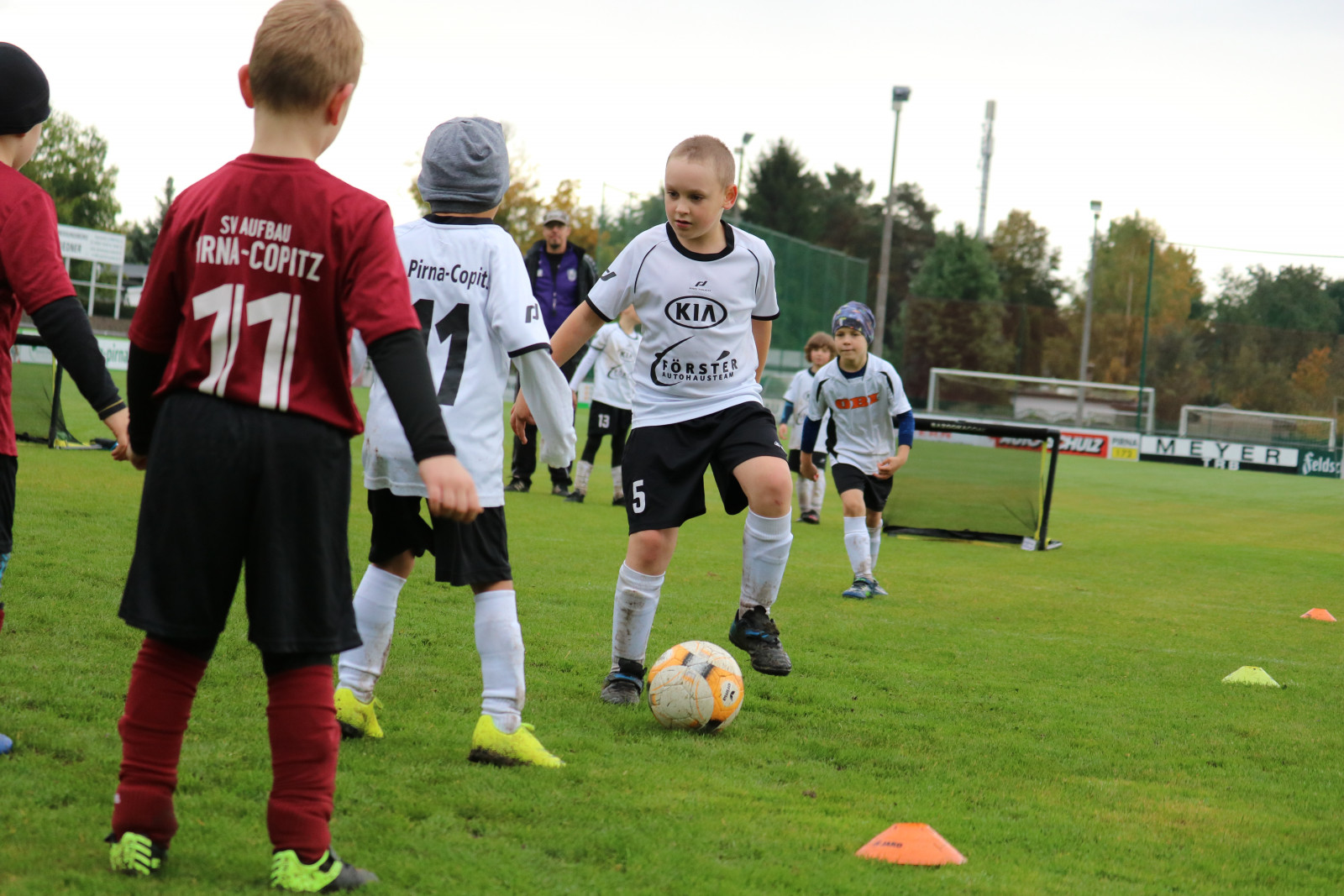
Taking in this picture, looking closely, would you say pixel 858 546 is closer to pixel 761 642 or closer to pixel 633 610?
pixel 761 642

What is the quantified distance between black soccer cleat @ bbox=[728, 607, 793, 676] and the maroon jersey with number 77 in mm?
2612

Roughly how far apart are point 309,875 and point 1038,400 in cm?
3483

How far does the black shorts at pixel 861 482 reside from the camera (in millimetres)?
8438

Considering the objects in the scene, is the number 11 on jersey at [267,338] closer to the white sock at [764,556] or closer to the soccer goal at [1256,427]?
the white sock at [764,556]

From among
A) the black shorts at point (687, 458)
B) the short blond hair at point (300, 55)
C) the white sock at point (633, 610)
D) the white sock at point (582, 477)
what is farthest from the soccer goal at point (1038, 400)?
the short blond hair at point (300, 55)

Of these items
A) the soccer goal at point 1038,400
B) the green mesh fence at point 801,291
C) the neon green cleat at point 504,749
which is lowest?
the neon green cleat at point 504,749

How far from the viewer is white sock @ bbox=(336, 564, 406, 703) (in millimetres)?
3709

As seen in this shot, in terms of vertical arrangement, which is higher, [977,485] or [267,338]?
[267,338]

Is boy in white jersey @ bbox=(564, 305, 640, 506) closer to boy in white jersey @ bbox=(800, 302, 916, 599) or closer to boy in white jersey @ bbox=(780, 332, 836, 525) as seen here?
boy in white jersey @ bbox=(780, 332, 836, 525)

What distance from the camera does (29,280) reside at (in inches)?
122

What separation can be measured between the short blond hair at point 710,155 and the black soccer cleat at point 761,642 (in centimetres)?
169

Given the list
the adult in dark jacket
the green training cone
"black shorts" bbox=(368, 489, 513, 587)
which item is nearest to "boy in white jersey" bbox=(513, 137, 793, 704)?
"black shorts" bbox=(368, 489, 513, 587)

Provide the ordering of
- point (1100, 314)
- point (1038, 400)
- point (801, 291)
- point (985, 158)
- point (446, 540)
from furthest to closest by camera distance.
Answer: point (985, 158), point (1100, 314), point (1038, 400), point (801, 291), point (446, 540)

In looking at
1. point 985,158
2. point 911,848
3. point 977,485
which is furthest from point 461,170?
point 985,158
